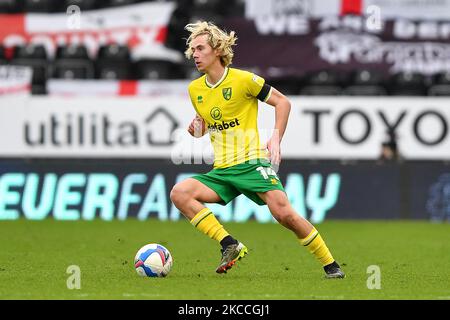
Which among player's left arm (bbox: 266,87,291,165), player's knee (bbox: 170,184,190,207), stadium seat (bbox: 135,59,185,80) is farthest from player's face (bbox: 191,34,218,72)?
stadium seat (bbox: 135,59,185,80)

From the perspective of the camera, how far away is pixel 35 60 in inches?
846

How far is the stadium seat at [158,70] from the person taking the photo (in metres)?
22.0

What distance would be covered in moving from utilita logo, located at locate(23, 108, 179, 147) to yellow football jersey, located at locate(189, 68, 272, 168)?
33.2ft

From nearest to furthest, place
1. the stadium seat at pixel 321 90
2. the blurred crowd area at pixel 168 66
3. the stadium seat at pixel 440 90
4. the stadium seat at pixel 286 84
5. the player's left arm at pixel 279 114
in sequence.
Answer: the player's left arm at pixel 279 114 → the stadium seat at pixel 321 90 → the blurred crowd area at pixel 168 66 → the stadium seat at pixel 440 90 → the stadium seat at pixel 286 84

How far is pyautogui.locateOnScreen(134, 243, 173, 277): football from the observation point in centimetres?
1042

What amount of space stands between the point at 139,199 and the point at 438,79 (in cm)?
630

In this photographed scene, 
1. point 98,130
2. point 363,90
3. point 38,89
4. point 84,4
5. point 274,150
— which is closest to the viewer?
point 274,150

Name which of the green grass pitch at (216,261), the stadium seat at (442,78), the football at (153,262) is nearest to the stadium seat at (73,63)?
the green grass pitch at (216,261)

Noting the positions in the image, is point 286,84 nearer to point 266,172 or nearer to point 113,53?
point 113,53

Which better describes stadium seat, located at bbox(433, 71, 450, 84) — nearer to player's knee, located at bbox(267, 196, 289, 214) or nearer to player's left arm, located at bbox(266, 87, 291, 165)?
player's left arm, located at bbox(266, 87, 291, 165)

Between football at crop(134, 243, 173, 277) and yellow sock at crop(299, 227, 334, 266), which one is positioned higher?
yellow sock at crop(299, 227, 334, 266)

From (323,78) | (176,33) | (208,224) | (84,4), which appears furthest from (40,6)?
(208,224)

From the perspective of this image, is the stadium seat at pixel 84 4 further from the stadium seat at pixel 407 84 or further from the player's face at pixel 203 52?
Result: the player's face at pixel 203 52

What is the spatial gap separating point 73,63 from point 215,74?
11.4 meters
